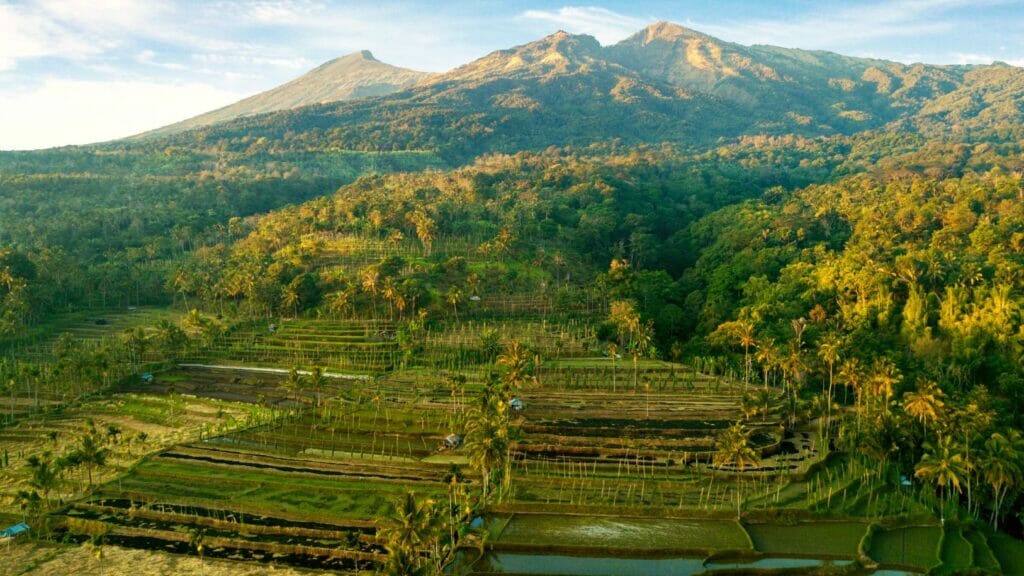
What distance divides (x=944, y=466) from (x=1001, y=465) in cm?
254

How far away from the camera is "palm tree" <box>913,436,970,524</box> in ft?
120

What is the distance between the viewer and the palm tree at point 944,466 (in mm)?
36438

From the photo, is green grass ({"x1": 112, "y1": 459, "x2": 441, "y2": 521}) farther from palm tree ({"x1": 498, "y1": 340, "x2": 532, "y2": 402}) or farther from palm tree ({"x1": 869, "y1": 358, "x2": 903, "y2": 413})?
palm tree ({"x1": 869, "y1": 358, "x2": 903, "y2": 413})

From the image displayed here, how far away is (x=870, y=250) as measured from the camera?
269 feet

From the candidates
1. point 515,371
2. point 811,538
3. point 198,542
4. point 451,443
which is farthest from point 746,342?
point 198,542

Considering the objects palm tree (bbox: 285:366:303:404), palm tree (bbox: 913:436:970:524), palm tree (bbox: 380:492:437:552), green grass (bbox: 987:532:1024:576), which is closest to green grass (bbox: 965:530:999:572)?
green grass (bbox: 987:532:1024:576)

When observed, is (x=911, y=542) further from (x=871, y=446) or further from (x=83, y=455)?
(x=83, y=455)

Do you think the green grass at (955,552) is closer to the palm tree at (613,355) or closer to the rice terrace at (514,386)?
the rice terrace at (514,386)

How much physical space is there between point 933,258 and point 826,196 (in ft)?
188

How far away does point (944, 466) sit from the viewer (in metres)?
36.4

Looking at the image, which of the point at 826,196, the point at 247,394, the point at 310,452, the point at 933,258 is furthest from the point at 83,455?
the point at 826,196

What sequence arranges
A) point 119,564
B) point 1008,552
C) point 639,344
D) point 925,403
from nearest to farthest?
point 119,564, point 1008,552, point 925,403, point 639,344

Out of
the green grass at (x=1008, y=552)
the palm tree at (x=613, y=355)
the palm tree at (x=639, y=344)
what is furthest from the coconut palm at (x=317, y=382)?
the green grass at (x=1008, y=552)

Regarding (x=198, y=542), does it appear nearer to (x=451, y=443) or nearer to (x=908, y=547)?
(x=451, y=443)
